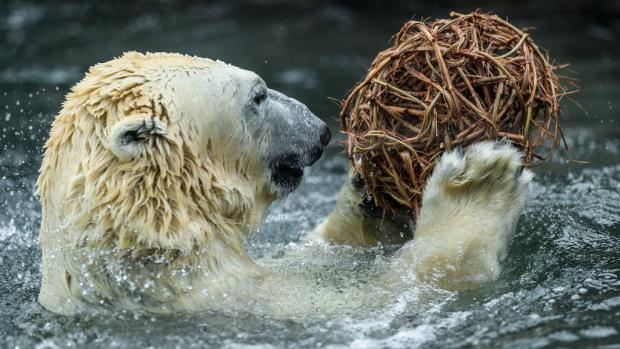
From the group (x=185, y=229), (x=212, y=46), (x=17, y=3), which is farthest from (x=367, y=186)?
(x=17, y=3)

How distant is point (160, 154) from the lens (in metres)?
3.28

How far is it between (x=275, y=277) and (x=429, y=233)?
0.65 metres

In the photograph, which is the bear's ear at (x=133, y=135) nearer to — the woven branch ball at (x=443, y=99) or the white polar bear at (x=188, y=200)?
the white polar bear at (x=188, y=200)

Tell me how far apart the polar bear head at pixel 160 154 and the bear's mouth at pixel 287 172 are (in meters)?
0.07

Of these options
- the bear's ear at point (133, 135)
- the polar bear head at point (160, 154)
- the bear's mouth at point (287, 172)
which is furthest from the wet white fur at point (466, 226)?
the bear's ear at point (133, 135)

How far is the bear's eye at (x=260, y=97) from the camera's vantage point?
12.1ft

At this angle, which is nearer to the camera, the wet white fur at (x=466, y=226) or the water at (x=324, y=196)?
the water at (x=324, y=196)

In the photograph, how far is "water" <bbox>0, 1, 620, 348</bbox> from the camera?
3.40 m

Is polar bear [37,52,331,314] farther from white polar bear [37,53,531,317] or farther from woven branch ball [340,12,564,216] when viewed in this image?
woven branch ball [340,12,564,216]

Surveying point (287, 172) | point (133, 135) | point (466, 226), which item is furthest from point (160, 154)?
point (466, 226)

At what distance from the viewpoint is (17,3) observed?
10789mm

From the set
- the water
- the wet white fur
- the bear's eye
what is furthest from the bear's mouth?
the wet white fur

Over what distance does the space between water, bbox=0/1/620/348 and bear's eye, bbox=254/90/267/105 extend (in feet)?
2.48

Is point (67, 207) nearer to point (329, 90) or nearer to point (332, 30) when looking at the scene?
point (329, 90)
